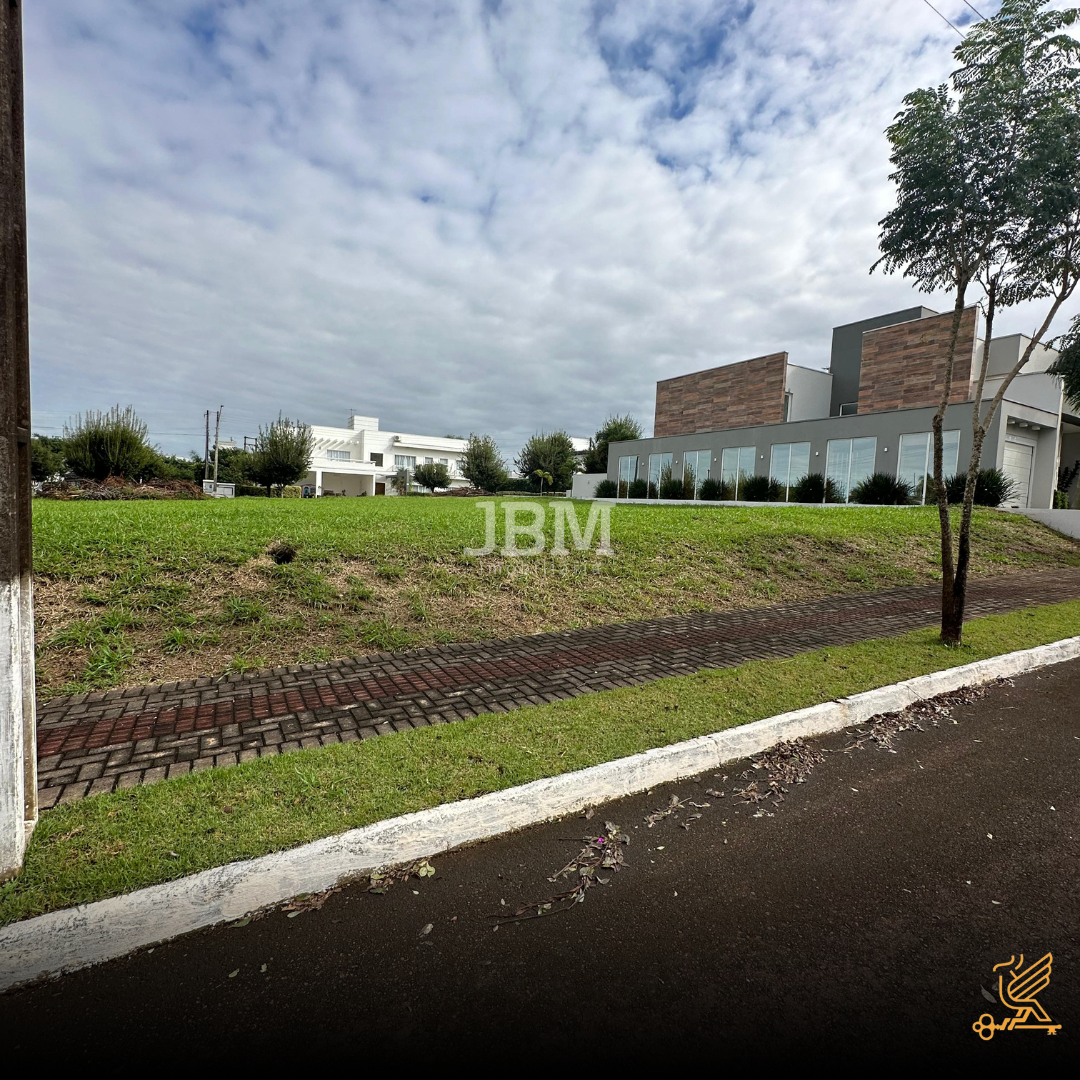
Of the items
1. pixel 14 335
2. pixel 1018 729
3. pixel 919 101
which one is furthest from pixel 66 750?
pixel 919 101

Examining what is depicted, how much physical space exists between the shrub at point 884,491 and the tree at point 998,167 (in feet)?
59.7

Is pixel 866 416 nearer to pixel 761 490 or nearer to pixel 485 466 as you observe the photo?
pixel 761 490

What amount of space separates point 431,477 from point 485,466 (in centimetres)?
1096

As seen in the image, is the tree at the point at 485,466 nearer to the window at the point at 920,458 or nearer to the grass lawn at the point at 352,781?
the window at the point at 920,458

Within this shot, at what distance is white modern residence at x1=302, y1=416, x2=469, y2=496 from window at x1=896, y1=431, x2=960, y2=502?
2024 inches

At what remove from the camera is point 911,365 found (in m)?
28.8

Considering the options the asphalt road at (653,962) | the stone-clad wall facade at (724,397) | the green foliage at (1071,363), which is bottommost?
the asphalt road at (653,962)

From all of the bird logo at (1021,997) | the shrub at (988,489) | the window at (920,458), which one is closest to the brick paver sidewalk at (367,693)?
the bird logo at (1021,997)

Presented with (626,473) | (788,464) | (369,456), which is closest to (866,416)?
(788,464)

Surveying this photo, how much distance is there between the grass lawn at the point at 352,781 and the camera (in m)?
2.53

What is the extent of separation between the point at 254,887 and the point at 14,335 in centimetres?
265

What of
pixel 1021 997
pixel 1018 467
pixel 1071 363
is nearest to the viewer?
pixel 1021 997

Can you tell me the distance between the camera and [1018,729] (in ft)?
14.3

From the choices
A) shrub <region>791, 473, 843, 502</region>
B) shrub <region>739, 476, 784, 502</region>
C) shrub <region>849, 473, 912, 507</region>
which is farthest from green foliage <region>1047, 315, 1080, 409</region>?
shrub <region>739, 476, 784, 502</region>
